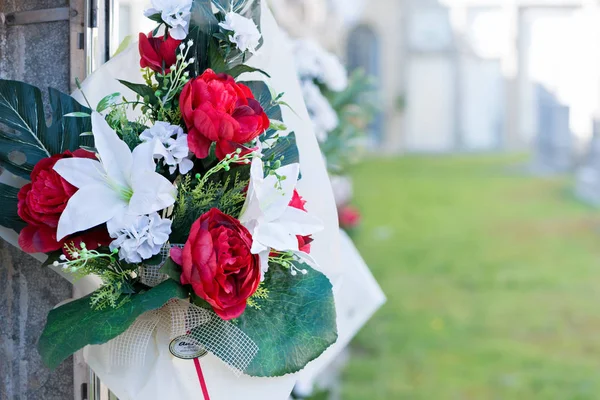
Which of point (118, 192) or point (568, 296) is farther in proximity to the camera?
point (568, 296)

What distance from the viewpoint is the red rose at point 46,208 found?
91cm

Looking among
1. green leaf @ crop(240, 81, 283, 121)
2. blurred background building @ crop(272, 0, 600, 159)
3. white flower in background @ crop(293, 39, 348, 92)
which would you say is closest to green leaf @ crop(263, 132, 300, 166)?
green leaf @ crop(240, 81, 283, 121)

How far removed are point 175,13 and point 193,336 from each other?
1.41ft

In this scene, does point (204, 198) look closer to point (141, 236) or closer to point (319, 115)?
point (141, 236)

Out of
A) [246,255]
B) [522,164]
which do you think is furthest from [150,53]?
[522,164]

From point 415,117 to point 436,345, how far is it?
20.1 metres

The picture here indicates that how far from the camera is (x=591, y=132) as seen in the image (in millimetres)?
13711

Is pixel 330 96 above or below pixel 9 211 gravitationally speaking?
above

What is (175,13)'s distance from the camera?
98 cm

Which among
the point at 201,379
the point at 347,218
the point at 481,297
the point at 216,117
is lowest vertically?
the point at 481,297

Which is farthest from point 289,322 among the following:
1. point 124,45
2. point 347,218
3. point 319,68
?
point 347,218

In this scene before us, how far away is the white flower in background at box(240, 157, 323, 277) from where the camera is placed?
90 centimetres

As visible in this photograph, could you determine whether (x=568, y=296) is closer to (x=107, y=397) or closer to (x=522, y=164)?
(x=107, y=397)

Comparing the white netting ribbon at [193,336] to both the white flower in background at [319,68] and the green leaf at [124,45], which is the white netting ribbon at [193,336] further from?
the white flower in background at [319,68]
